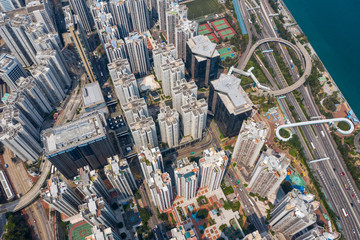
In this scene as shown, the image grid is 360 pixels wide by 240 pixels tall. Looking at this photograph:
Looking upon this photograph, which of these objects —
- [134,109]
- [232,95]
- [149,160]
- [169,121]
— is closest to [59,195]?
[149,160]

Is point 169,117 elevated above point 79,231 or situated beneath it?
elevated above

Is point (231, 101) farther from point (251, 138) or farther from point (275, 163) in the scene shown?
point (275, 163)

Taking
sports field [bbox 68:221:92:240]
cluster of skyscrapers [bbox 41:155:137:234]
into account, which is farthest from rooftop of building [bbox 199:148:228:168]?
sports field [bbox 68:221:92:240]

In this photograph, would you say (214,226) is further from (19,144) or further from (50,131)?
(19,144)

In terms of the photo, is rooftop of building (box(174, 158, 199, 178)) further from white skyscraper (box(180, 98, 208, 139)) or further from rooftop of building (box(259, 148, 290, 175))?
rooftop of building (box(259, 148, 290, 175))

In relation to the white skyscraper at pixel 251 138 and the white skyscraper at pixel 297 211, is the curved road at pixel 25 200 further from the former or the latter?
the white skyscraper at pixel 297 211

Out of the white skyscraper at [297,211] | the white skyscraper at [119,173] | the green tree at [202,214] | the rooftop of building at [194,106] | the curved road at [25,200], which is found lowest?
the white skyscraper at [297,211]

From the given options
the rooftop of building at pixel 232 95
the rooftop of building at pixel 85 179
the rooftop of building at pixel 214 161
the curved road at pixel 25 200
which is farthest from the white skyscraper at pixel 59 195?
the rooftop of building at pixel 232 95
